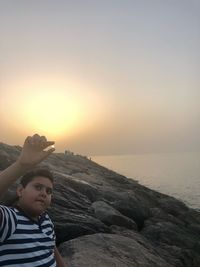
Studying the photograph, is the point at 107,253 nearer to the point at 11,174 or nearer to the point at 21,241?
the point at 21,241

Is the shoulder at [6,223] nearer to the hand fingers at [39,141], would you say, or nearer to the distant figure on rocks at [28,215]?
the distant figure on rocks at [28,215]

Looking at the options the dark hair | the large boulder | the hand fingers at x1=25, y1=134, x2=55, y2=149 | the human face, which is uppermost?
the hand fingers at x1=25, y1=134, x2=55, y2=149

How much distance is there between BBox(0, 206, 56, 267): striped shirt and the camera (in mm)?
4684

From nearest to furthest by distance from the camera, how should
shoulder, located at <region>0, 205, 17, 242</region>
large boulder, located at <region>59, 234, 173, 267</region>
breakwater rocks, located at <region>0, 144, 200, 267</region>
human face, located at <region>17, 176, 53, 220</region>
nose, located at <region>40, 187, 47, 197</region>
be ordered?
1. shoulder, located at <region>0, 205, 17, 242</region>
2. human face, located at <region>17, 176, 53, 220</region>
3. nose, located at <region>40, 187, 47, 197</region>
4. large boulder, located at <region>59, 234, 173, 267</region>
5. breakwater rocks, located at <region>0, 144, 200, 267</region>

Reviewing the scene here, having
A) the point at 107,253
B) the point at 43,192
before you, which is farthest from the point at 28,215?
the point at 107,253

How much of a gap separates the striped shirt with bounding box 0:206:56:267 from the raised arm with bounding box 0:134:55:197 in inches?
21.1

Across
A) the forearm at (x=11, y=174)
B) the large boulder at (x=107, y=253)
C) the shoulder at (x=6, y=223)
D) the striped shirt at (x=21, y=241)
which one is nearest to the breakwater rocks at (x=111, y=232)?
the large boulder at (x=107, y=253)

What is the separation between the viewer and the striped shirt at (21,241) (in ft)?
15.4

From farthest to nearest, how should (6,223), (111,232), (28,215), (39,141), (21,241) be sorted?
1. (111,232)
2. (28,215)
3. (21,241)
4. (6,223)
5. (39,141)

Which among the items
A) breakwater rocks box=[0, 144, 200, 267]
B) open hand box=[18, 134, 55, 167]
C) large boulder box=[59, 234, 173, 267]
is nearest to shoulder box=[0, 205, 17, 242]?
open hand box=[18, 134, 55, 167]

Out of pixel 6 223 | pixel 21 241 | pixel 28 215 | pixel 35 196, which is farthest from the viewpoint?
pixel 35 196

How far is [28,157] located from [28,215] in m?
1.34

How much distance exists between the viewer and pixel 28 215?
17.0 ft

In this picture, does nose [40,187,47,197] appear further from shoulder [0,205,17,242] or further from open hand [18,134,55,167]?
open hand [18,134,55,167]
